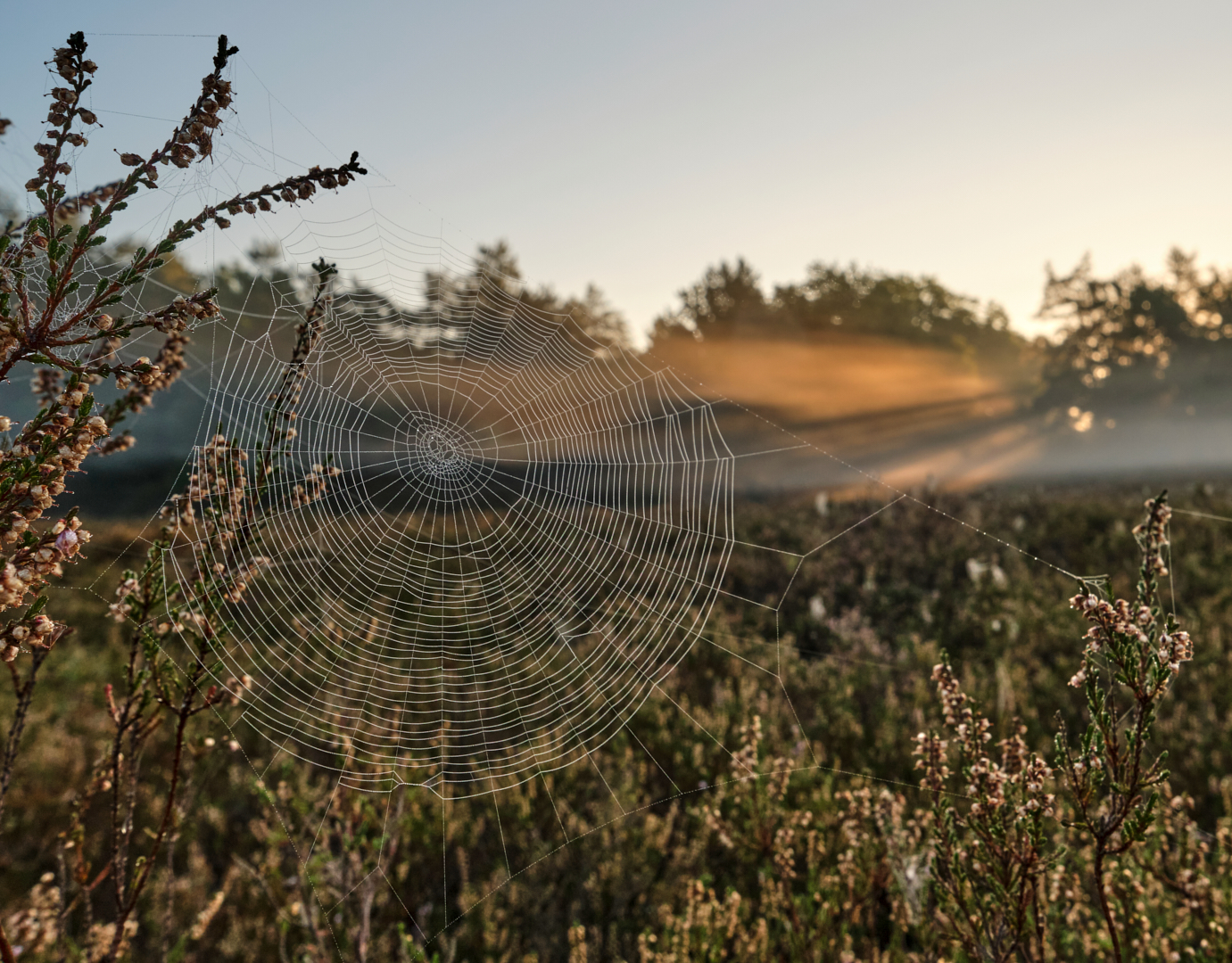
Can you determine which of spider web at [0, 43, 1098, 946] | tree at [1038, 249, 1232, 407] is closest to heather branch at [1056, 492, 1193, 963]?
spider web at [0, 43, 1098, 946]

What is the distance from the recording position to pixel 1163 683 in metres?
1.44

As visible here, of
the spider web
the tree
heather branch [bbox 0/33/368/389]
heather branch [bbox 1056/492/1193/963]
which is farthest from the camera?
the tree

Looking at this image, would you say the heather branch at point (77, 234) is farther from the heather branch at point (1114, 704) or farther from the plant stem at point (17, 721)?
the heather branch at point (1114, 704)

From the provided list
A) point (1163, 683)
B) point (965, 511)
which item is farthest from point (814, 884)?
point (965, 511)

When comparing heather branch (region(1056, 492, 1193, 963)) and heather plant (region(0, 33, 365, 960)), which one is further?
heather branch (region(1056, 492, 1193, 963))

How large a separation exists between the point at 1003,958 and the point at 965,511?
10.8 m

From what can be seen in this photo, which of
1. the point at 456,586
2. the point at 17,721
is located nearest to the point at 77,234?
the point at 17,721

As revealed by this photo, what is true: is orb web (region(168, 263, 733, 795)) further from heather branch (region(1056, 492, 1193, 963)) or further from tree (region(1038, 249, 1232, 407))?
tree (region(1038, 249, 1232, 407))

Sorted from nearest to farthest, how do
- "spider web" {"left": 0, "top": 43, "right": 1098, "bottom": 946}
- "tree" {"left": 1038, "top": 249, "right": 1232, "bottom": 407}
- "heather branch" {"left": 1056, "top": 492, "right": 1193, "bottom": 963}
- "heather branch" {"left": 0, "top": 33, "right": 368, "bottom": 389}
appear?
"heather branch" {"left": 0, "top": 33, "right": 368, "bottom": 389}
"heather branch" {"left": 1056, "top": 492, "right": 1193, "bottom": 963}
"spider web" {"left": 0, "top": 43, "right": 1098, "bottom": 946}
"tree" {"left": 1038, "top": 249, "right": 1232, "bottom": 407}

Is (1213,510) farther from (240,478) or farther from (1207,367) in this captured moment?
(1207,367)

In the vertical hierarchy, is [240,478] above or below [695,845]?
above

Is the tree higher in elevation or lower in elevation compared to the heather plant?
higher

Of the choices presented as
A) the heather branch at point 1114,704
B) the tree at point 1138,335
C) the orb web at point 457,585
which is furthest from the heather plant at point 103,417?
the tree at point 1138,335

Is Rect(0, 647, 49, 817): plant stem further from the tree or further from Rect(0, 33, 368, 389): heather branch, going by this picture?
the tree
